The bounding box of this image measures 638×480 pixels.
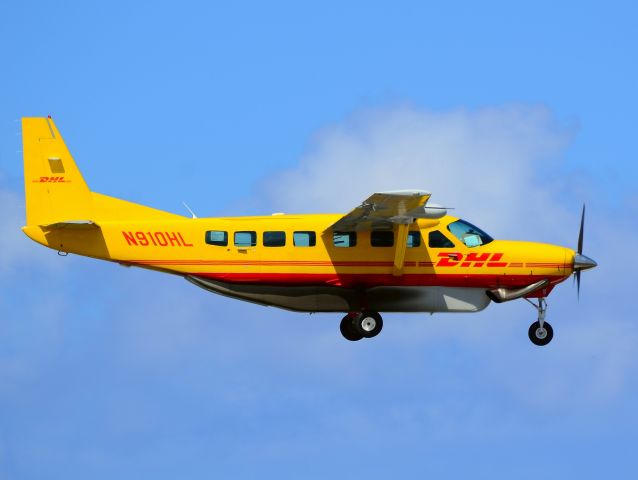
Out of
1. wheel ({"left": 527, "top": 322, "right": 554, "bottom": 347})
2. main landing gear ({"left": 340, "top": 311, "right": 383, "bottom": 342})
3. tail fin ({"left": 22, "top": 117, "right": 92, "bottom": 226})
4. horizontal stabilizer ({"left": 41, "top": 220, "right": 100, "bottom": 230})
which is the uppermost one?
tail fin ({"left": 22, "top": 117, "right": 92, "bottom": 226})

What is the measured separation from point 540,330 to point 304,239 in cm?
735

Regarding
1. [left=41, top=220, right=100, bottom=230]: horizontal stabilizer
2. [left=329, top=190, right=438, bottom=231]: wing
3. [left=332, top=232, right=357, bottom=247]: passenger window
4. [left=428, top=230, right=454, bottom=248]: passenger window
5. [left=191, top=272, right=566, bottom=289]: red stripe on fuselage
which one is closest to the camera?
[left=329, top=190, right=438, bottom=231]: wing

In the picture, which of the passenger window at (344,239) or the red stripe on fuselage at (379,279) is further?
the passenger window at (344,239)

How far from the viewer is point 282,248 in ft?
Answer: 190

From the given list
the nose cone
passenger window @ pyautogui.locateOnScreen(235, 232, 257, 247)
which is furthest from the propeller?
passenger window @ pyautogui.locateOnScreen(235, 232, 257, 247)

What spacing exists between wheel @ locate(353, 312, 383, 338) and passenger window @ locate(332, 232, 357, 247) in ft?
6.74

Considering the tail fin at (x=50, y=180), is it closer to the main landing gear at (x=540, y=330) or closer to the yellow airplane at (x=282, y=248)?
the yellow airplane at (x=282, y=248)

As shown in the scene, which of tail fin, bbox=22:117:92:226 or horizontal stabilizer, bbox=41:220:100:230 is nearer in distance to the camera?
horizontal stabilizer, bbox=41:220:100:230

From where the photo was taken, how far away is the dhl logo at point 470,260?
5875cm

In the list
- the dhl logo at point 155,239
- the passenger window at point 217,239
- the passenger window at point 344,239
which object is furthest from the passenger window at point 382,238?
the dhl logo at point 155,239

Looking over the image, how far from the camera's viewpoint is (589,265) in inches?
2347

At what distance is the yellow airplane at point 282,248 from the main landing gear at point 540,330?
4.96 feet

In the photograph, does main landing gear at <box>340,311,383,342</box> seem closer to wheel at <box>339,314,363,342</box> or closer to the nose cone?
wheel at <box>339,314,363,342</box>

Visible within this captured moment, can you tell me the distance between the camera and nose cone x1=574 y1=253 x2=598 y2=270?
195ft
